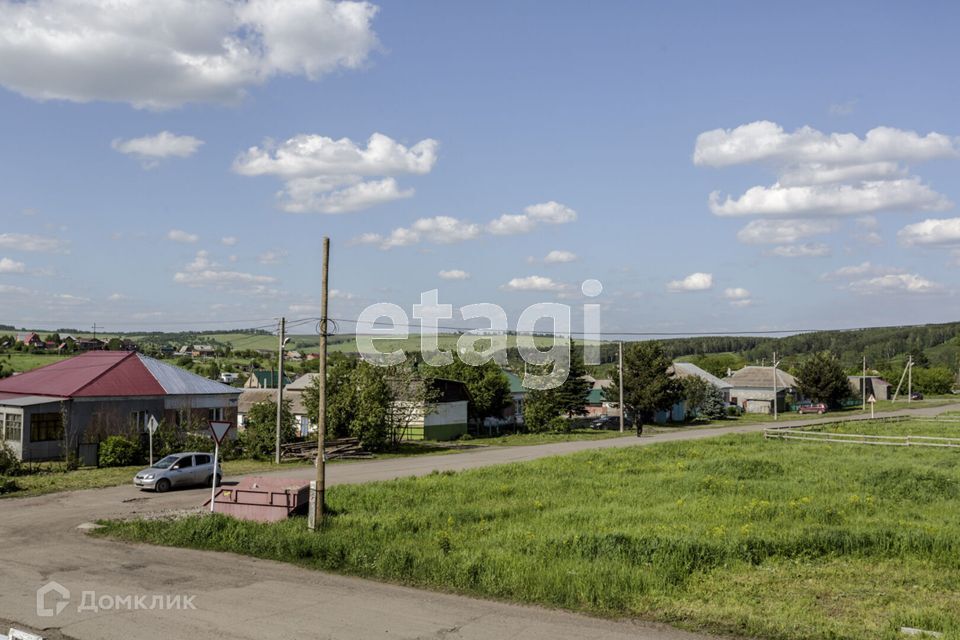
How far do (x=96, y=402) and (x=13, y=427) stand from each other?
3.87 metres

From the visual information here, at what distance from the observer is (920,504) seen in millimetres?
23531

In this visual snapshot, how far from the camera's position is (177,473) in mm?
29297

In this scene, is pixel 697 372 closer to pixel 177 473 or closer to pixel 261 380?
pixel 261 380

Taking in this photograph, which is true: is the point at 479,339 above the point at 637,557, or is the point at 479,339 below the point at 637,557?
above

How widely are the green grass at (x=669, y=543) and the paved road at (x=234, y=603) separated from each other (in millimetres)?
740

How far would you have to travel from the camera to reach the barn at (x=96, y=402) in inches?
1505

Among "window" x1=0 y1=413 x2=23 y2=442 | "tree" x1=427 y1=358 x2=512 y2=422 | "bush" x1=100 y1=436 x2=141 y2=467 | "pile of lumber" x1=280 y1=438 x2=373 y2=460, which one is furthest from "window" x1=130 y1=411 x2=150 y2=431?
"tree" x1=427 y1=358 x2=512 y2=422

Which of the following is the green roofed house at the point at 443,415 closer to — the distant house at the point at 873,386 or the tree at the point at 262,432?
the tree at the point at 262,432

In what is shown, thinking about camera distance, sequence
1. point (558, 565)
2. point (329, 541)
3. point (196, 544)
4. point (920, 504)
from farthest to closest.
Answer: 1. point (920, 504)
2. point (196, 544)
3. point (329, 541)
4. point (558, 565)

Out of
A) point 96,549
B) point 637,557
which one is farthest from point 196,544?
point 637,557

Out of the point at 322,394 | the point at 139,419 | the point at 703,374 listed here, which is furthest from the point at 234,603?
the point at 703,374

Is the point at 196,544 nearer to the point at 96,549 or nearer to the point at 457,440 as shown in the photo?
the point at 96,549

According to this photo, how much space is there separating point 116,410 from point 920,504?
121ft

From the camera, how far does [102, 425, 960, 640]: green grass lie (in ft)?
43.1
